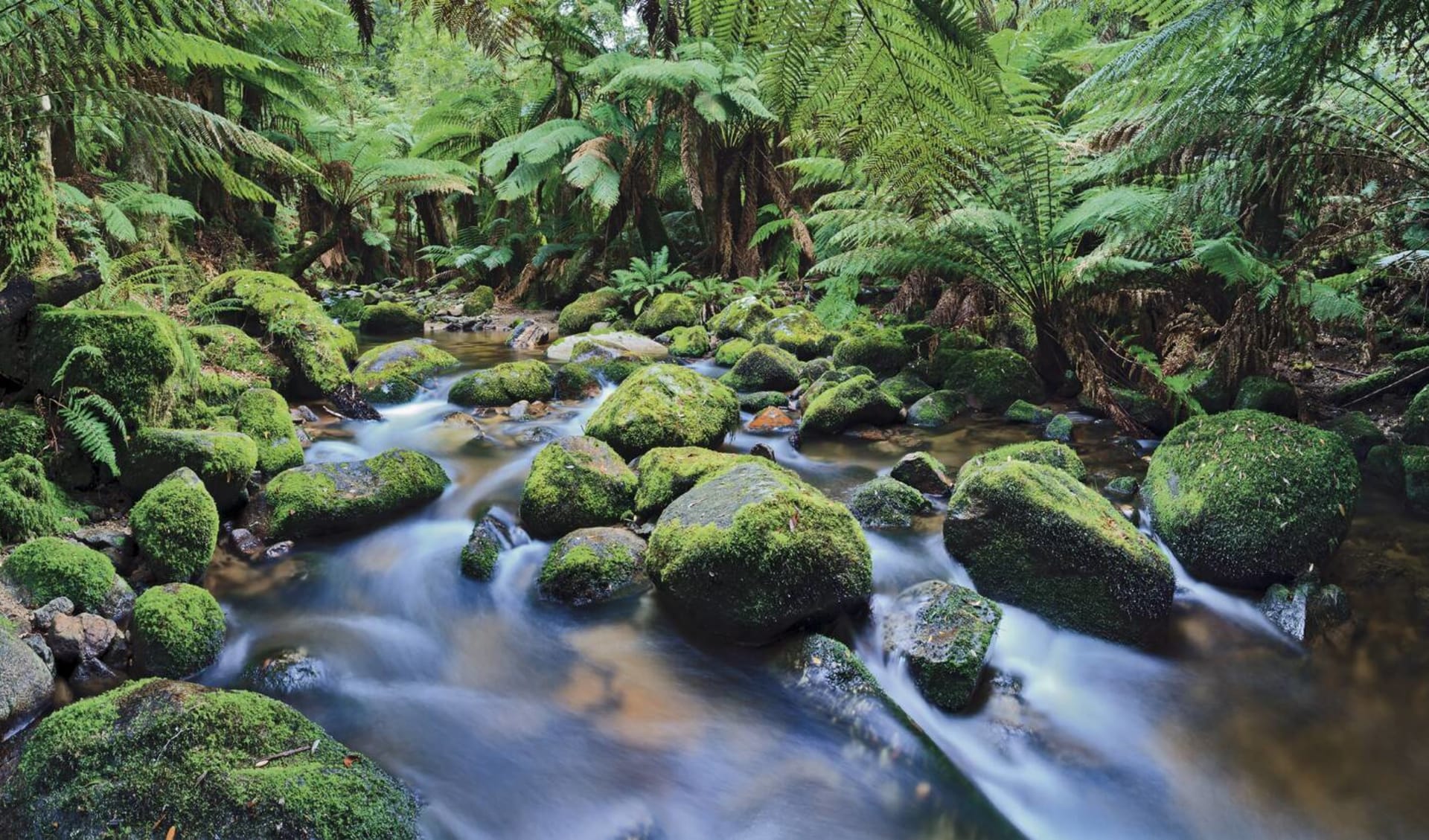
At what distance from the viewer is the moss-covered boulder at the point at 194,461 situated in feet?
11.4

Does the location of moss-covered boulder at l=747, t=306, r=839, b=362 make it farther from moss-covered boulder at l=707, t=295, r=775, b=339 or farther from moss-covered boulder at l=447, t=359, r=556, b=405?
moss-covered boulder at l=447, t=359, r=556, b=405

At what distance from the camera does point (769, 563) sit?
2.79 metres

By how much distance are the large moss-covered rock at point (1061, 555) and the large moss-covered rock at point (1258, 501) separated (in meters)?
0.37

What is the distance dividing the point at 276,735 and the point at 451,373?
17.7ft

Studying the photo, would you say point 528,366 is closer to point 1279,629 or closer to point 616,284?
point 616,284

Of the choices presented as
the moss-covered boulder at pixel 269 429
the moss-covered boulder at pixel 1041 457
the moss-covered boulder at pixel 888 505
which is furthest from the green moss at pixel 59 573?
the moss-covered boulder at pixel 1041 457

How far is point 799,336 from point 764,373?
1276 millimetres

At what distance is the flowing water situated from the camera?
2.25m

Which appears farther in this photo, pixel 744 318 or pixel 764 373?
pixel 744 318

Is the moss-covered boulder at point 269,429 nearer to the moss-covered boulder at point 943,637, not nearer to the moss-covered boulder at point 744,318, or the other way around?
the moss-covered boulder at point 943,637

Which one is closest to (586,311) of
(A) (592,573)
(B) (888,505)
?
(B) (888,505)

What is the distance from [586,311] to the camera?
9.84 meters

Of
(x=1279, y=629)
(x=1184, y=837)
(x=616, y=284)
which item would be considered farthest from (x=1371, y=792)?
(x=616, y=284)

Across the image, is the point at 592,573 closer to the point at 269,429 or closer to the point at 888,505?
the point at 888,505
